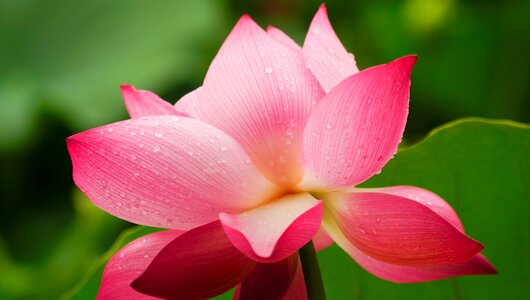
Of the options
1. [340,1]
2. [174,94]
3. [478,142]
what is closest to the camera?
[478,142]

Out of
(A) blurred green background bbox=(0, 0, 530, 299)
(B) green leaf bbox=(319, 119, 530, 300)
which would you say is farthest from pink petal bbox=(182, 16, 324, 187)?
(A) blurred green background bbox=(0, 0, 530, 299)

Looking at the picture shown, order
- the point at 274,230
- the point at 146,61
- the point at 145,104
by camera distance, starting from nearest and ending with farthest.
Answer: the point at 274,230 < the point at 145,104 < the point at 146,61

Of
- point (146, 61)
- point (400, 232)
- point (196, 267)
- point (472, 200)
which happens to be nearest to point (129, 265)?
point (196, 267)

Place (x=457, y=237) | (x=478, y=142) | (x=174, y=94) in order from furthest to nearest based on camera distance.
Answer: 1. (x=174, y=94)
2. (x=478, y=142)
3. (x=457, y=237)

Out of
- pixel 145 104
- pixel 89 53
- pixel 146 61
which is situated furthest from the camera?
pixel 89 53

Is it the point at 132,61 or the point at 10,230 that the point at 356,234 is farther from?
A: the point at 132,61

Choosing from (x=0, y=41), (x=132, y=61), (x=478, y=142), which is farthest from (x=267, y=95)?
(x=0, y=41)

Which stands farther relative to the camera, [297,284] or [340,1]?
[340,1]

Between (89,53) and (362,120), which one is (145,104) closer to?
(362,120)
